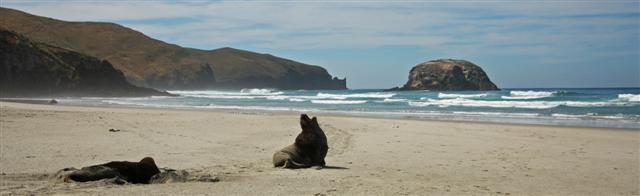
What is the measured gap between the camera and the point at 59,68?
58938mm

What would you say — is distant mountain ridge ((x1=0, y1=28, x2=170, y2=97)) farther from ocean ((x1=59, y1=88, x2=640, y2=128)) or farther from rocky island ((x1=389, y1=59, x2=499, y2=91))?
rocky island ((x1=389, y1=59, x2=499, y2=91))

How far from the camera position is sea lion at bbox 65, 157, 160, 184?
6848 millimetres

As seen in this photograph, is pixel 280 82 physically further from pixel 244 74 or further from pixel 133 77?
pixel 133 77

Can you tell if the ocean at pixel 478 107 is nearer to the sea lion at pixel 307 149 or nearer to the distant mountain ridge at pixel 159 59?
the sea lion at pixel 307 149

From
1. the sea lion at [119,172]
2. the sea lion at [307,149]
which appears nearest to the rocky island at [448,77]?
the sea lion at [307,149]

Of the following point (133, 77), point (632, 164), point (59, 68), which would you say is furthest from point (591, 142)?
point (133, 77)

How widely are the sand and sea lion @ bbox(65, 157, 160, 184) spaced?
19 centimetres

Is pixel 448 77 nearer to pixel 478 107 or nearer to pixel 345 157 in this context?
pixel 478 107

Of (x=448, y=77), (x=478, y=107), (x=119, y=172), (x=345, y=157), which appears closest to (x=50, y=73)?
(x=478, y=107)

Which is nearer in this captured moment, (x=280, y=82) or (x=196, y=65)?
(x=196, y=65)

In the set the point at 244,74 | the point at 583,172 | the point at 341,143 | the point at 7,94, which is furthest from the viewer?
the point at 244,74

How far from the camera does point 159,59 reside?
119 m

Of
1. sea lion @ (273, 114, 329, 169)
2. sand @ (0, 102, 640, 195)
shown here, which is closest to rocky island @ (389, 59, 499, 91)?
sand @ (0, 102, 640, 195)

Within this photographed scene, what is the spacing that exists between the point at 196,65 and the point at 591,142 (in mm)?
108786
